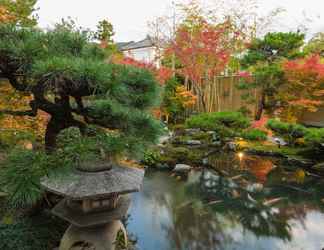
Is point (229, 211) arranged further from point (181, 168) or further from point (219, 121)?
point (219, 121)

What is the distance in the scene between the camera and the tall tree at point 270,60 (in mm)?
7414

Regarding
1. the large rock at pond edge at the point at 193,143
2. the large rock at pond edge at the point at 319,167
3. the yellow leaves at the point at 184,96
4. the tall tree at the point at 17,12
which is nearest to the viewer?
the tall tree at the point at 17,12

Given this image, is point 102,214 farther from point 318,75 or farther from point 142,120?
point 318,75

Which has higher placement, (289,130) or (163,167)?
(289,130)

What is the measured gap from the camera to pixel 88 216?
183 centimetres

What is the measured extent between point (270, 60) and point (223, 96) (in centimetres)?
288

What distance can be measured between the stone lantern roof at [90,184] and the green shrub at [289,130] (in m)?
5.31

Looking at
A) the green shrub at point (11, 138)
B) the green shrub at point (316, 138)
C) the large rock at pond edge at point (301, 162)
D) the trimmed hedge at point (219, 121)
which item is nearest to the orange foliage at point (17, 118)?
the green shrub at point (11, 138)

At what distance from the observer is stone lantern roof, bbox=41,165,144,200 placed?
1.48 m

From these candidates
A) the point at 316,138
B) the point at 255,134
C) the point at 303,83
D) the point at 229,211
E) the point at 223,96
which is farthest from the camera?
the point at 223,96

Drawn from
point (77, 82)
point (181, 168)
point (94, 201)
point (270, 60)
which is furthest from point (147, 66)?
point (270, 60)

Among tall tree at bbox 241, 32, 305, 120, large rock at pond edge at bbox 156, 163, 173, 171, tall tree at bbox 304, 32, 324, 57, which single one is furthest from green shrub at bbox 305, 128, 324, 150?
tall tree at bbox 304, 32, 324, 57

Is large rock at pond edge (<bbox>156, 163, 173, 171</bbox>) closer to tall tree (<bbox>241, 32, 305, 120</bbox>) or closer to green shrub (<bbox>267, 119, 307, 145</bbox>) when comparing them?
green shrub (<bbox>267, 119, 307, 145</bbox>)

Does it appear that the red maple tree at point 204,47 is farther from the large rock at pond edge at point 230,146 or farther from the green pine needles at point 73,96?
the green pine needles at point 73,96
